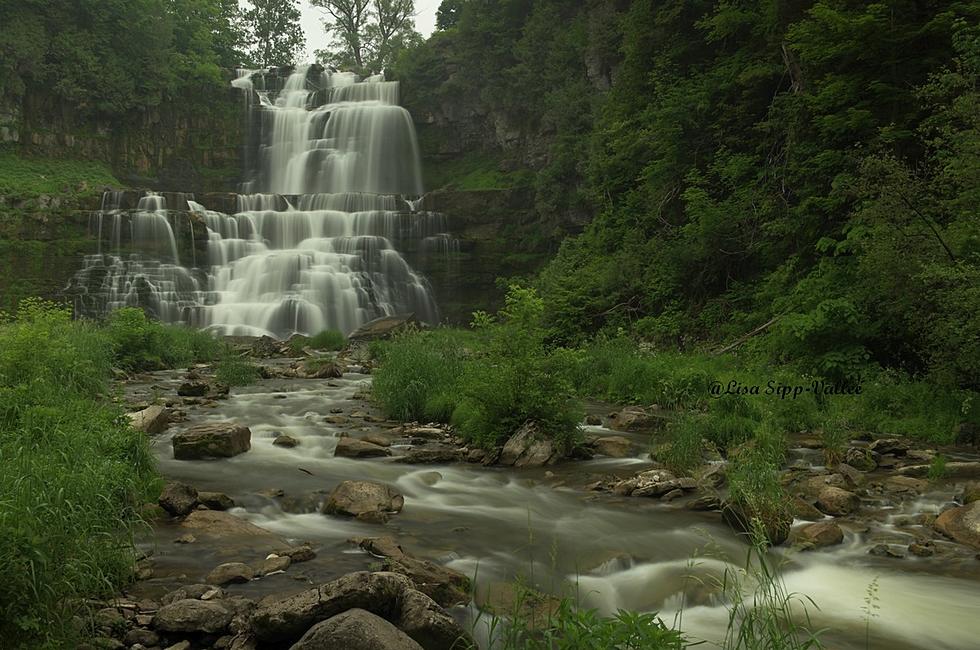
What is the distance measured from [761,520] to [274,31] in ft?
221

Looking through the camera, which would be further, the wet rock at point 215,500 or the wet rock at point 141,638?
the wet rock at point 215,500

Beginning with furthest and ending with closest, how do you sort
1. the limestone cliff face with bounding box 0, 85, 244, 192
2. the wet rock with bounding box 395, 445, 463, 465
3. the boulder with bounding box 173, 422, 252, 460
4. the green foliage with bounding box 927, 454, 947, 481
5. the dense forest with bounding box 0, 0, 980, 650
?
1. the limestone cliff face with bounding box 0, 85, 244, 192
2. the wet rock with bounding box 395, 445, 463, 465
3. the boulder with bounding box 173, 422, 252, 460
4. the green foliage with bounding box 927, 454, 947, 481
5. the dense forest with bounding box 0, 0, 980, 650

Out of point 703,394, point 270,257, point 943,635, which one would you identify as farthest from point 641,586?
point 270,257

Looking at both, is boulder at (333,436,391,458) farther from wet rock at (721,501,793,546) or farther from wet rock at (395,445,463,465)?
wet rock at (721,501,793,546)

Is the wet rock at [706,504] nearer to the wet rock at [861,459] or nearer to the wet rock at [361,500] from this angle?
the wet rock at [861,459]

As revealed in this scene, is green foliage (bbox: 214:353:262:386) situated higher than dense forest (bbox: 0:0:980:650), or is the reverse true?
dense forest (bbox: 0:0:980:650)

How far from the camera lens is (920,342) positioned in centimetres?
1117

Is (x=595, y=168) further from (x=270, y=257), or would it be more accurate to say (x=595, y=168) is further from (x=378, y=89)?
(x=378, y=89)

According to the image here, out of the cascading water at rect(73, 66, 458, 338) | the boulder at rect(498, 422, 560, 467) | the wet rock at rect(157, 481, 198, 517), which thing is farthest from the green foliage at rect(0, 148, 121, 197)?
the wet rock at rect(157, 481, 198, 517)

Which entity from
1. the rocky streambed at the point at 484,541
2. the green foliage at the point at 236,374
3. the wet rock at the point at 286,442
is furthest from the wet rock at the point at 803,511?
the green foliage at the point at 236,374

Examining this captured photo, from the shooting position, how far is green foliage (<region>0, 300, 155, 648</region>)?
141 inches

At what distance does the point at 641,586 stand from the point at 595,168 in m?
22.1

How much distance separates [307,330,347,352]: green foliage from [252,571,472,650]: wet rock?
2081cm

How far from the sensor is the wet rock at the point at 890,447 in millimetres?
9148
